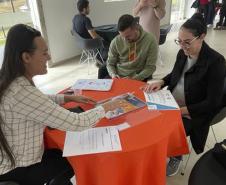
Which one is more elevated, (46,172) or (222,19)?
(46,172)

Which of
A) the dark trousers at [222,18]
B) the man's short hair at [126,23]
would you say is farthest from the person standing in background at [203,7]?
the man's short hair at [126,23]

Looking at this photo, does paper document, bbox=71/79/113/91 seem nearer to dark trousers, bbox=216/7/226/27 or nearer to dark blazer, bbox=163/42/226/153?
dark blazer, bbox=163/42/226/153

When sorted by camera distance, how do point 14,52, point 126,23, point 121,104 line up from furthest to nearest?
point 126,23, point 121,104, point 14,52

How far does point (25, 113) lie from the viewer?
1.19m

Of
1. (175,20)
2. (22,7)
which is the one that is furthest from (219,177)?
(175,20)

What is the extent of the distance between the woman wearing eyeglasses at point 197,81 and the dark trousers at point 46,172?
0.82m

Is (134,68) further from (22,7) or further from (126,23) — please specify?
(22,7)

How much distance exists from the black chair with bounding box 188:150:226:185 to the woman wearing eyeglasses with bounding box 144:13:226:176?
421mm

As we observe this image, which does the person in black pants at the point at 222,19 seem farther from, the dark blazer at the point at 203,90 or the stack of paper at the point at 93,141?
the stack of paper at the point at 93,141

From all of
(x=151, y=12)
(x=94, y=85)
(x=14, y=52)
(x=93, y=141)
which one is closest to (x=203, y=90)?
(x=94, y=85)

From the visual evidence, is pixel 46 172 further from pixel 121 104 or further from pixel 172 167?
pixel 172 167

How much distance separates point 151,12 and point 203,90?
2123 millimetres

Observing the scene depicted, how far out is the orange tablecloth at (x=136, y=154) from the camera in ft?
4.08

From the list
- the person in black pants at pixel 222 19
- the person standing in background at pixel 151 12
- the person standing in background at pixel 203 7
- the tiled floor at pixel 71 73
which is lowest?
the tiled floor at pixel 71 73
